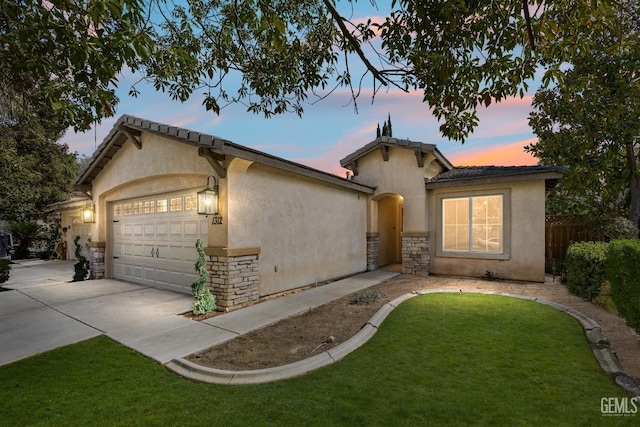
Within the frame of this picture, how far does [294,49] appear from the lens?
5.05 meters

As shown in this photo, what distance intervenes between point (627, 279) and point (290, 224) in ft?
20.9

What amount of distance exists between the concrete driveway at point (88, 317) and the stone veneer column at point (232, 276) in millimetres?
833

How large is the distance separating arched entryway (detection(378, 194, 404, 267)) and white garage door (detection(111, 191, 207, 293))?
7.23 metres

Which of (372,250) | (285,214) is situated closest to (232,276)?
(285,214)

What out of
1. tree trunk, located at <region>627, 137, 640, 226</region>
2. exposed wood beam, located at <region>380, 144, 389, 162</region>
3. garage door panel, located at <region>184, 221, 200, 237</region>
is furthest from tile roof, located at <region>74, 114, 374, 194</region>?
tree trunk, located at <region>627, 137, 640, 226</region>

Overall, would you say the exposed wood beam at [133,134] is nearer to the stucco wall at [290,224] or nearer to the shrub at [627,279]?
the stucco wall at [290,224]

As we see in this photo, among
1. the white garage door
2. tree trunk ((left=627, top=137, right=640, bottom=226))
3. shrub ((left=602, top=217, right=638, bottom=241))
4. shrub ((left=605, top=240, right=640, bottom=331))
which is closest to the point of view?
shrub ((left=605, top=240, right=640, bottom=331))

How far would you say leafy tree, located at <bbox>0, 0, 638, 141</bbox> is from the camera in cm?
326

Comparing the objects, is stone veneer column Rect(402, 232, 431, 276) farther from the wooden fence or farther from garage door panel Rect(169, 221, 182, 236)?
garage door panel Rect(169, 221, 182, 236)

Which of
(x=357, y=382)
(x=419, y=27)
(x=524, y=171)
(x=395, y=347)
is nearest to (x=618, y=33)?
(x=524, y=171)

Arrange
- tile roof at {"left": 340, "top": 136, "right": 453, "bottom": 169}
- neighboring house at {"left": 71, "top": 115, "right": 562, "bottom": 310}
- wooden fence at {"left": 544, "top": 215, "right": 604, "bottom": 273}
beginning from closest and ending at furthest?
neighboring house at {"left": 71, "top": 115, "right": 562, "bottom": 310}
tile roof at {"left": 340, "top": 136, "right": 453, "bottom": 169}
wooden fence at {"left": 544, "top": 215, "right": 604, "bottom": 273}

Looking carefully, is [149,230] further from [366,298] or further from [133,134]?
[366,298]

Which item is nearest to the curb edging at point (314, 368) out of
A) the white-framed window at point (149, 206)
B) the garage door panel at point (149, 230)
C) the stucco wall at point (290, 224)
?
the stucco wall at point (290, 224)

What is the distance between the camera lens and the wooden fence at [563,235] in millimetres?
10641
